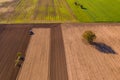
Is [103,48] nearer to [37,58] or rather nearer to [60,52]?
[60,52]

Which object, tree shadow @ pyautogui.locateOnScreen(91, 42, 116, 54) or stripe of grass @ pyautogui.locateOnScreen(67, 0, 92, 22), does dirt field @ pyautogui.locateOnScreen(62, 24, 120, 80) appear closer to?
tree shadow @ pyautogui.locateOnScreen(91, 42, 116, 54)

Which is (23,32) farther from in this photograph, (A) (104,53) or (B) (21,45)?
(A) (104,53)

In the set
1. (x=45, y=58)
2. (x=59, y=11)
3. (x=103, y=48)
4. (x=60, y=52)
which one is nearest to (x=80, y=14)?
(x=59, y=11)

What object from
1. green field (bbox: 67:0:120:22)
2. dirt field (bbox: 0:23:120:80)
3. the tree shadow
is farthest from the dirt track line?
green field (bbox: 67:0:120:22)

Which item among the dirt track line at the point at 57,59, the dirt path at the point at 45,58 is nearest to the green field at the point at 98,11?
the dirt path at the point at 45,58

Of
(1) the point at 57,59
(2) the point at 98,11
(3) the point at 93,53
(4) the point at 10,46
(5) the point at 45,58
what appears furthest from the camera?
(2) the point at 98,11

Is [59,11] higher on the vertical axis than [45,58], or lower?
lower

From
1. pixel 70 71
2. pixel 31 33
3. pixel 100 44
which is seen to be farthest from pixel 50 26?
pixel 70 71
